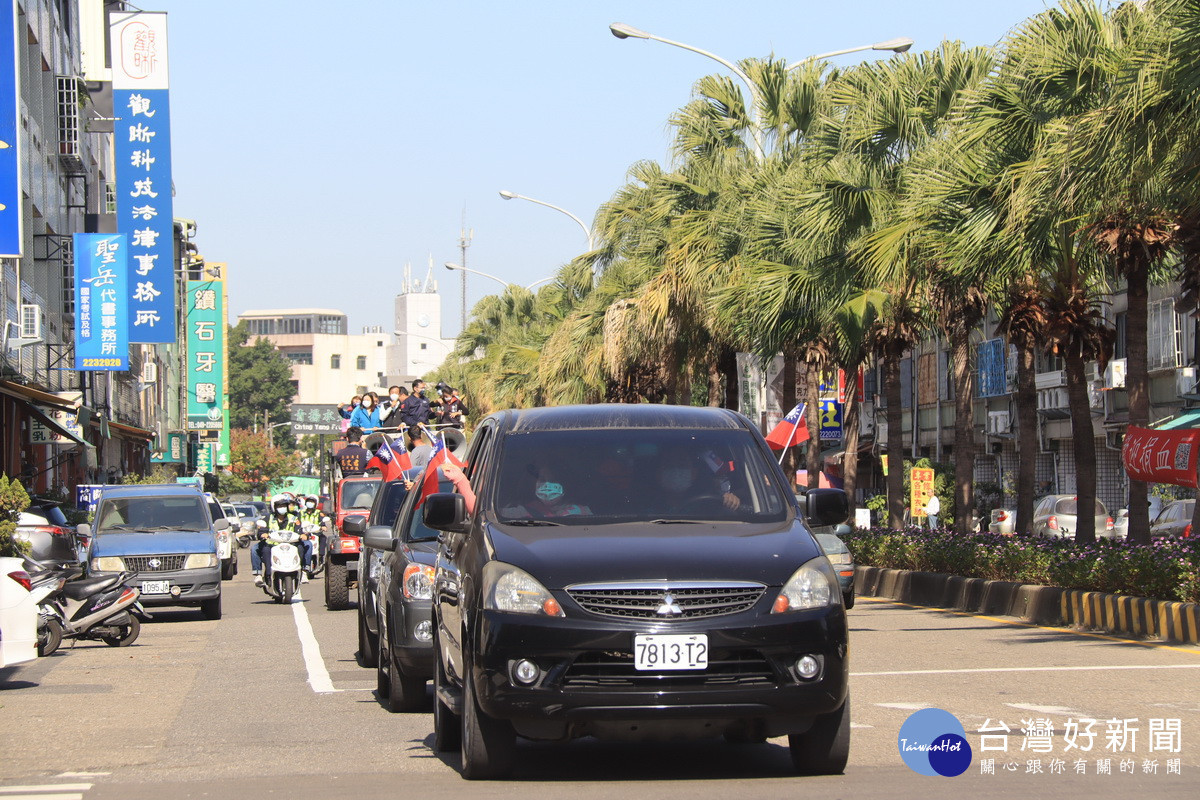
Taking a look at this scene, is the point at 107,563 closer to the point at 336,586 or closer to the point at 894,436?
the point at 336,586

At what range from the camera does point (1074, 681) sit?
40.3 ft

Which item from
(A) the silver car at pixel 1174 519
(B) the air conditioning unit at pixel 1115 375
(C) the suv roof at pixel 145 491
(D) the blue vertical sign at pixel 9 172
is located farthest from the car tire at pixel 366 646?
(B) the air conditioning unit at pixel 1115 375

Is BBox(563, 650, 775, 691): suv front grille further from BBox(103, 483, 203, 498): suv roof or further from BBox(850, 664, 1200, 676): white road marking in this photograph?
BBox(103, 483, 203, 498): suv roof

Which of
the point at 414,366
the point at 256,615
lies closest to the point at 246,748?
the point at 256,615

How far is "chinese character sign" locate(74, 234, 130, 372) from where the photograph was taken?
131 ft

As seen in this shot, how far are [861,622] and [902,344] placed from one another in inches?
365

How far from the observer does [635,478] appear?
8438mm

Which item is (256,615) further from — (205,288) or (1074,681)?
(205,288)

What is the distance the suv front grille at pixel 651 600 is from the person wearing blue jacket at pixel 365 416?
2369cm

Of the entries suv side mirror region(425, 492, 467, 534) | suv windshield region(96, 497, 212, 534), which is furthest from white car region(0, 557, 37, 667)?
suv windshield region(96, 497, 212, 534)

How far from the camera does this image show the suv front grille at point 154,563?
75.7 feet

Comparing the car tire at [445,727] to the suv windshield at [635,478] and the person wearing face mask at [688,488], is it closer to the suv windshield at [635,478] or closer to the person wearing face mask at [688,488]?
the suv windshield at [635,478]

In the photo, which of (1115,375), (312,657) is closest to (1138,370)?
(312,657)

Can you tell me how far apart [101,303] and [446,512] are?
3379cm
